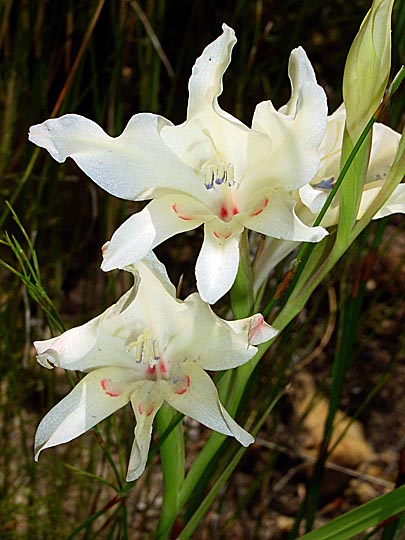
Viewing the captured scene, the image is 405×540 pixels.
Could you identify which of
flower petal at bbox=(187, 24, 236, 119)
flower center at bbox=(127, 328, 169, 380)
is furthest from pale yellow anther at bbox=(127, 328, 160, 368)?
flower petal at bbox=(187, 24, 236, 119)

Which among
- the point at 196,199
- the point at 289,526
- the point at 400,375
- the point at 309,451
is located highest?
the point at 196,199

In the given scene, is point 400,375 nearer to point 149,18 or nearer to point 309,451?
point 309,451

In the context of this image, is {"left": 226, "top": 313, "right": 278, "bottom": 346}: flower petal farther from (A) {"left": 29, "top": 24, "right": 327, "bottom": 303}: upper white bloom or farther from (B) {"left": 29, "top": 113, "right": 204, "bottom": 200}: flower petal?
(B) {"left": 29, "top": 113, "right": 204, "bottom": 200}: flower petal

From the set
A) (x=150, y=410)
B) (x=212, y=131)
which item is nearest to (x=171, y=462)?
(x=150, y=410)

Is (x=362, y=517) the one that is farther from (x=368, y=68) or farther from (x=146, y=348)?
(x=368, y=68)

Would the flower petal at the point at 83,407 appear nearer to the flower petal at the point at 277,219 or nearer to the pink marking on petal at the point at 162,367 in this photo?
the pink marking on petal at the point at 162,367

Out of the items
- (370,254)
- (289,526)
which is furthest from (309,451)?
(370,254)
